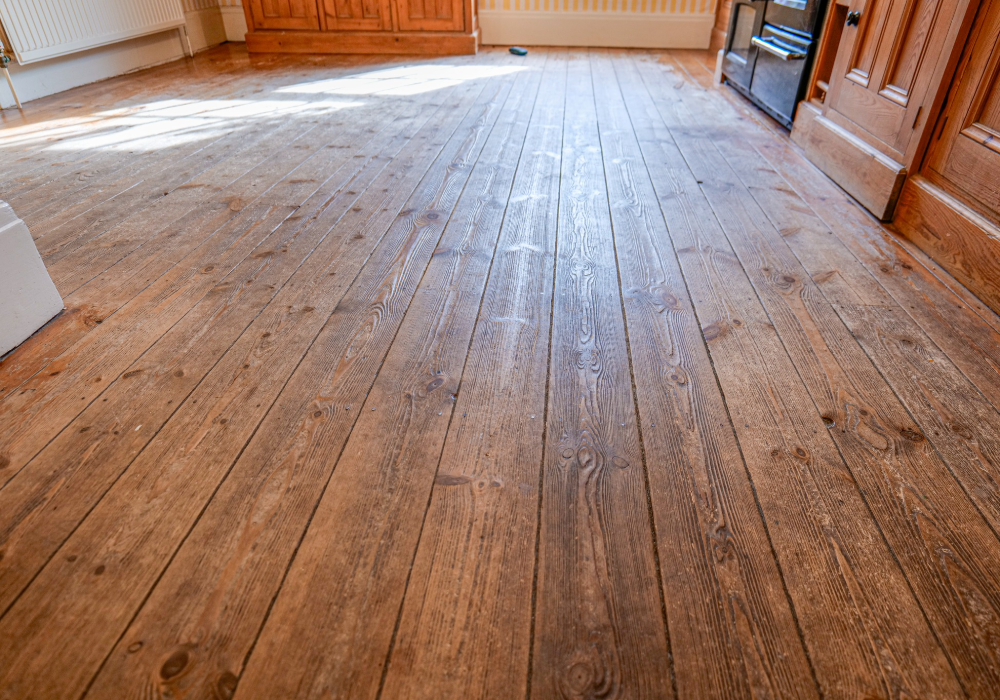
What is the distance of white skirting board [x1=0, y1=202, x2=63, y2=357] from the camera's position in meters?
1.46

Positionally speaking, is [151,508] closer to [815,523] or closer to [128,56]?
[815,523]

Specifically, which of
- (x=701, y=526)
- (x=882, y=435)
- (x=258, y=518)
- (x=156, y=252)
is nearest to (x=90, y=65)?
(x=156, y=252)

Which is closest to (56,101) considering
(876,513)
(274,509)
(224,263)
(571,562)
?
(224,263)

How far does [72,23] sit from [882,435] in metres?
5.07

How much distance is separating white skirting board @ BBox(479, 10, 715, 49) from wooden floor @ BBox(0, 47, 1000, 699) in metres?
3.65

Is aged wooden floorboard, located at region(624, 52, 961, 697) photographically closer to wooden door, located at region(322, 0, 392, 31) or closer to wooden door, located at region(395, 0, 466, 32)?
wooden door, located at region(395, 0, 466, 32)

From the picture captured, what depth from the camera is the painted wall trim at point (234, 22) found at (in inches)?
226

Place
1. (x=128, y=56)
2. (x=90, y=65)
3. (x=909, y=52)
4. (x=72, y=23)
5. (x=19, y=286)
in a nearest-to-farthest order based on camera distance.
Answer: (x=19, y=286) → (x=909, y=52) → (x=72, y=23) → (x=90, y=65) → (x=128, y=56)

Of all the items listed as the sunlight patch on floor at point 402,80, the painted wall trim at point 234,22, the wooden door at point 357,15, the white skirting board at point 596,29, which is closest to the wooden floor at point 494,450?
the sunlight patch on floor at point 402,80

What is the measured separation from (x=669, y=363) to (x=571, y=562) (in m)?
0.64

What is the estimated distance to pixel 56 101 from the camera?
3789 millimetres

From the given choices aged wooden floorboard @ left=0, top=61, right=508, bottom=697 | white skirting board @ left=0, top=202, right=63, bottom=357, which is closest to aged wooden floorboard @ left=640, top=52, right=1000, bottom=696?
aged wooden floorboard @ left=0, top=61, right=508, bottom=697

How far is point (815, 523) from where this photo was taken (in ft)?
3.38

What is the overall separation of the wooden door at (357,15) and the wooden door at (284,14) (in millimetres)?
123
